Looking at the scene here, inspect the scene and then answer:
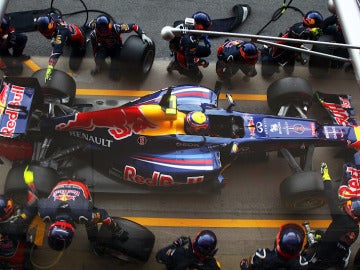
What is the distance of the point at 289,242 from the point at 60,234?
5.31ft

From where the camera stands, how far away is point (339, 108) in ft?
14.9

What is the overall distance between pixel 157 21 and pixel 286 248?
3.52 meters

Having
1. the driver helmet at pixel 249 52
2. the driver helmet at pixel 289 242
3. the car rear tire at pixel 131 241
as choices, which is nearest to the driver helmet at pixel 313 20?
the driver helmet at pixel 249 52

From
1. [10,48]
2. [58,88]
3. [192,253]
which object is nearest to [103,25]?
[58,88]

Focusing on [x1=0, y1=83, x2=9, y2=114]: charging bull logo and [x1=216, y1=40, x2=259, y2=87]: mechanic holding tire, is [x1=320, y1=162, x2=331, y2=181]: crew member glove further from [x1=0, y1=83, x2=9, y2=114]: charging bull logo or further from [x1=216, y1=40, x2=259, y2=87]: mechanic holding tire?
[x1=0, y1=83, x2=9, y2=114]: charging bull logo

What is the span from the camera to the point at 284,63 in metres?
5.06

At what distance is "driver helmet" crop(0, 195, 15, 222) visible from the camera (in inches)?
135

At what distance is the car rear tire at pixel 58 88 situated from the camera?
4.36 metres

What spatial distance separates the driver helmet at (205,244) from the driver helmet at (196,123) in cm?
90

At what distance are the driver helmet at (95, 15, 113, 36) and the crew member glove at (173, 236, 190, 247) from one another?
7.36 ft

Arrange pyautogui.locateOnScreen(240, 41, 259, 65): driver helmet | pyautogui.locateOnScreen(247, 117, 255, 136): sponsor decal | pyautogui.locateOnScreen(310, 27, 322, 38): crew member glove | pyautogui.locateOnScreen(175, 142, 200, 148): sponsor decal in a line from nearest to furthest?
pyautogui.locateOnScreen(175, 142, 200, 148): sponsor decal, pyautogui.locateOnScreen(247, 117, 255, 136): sponsor decal, pyautogui.locateOnScreen(240, 41, 259, 65): driver helmet, pyautogui.locateOnScreen(310, 27, 322, 38): crew member glove

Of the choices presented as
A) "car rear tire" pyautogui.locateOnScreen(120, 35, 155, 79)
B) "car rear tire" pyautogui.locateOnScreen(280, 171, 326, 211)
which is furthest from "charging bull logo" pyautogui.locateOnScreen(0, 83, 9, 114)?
"car rear tire" pyautogui.locateOnScreen(280, 171, 326, 211)

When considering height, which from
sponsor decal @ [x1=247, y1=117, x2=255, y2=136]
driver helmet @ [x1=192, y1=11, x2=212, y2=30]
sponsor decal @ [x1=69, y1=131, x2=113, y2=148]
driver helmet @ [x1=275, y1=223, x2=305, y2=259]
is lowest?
driver helmet @ [x1=275, y1=223, x2=305, y2=259]

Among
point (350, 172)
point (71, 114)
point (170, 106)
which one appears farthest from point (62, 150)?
point (350, 172)
